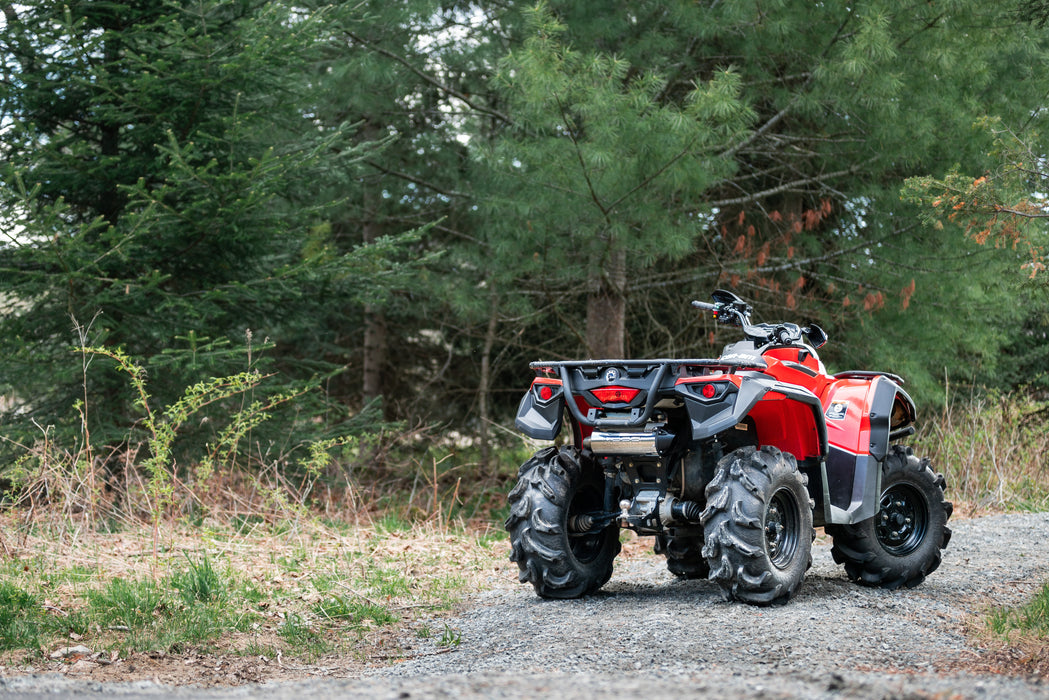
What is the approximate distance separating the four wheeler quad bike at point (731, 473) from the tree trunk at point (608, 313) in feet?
13.9

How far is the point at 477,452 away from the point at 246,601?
8.26 meters

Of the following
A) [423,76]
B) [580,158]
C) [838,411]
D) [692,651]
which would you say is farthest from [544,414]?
[423,76]

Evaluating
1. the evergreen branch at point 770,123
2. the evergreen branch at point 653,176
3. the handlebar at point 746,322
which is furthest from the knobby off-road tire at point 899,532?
the evergreen branch at point 770,123

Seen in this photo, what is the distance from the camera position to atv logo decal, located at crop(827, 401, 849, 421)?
583 centimetres

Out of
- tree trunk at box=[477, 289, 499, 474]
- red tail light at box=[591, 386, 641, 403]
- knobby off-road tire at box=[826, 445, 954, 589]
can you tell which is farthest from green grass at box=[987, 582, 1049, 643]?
tree trunk at box=[477, 289, 499, 474]

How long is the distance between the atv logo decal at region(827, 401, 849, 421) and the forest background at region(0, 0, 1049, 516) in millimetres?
1637

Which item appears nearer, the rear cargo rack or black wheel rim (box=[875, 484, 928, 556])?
the rear cargo rack

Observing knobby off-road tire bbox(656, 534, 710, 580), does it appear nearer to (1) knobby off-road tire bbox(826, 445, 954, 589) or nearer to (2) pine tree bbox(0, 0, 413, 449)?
(1) knobby off-road tire bbox(826, 445, 954, 589)

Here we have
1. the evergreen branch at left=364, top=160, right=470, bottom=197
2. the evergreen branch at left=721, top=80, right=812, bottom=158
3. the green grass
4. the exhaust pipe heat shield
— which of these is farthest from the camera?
the evergreen branch at left=364, top=160, right=470, bottom=197

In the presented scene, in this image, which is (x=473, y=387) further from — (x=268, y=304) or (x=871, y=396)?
(x=871, y=396)

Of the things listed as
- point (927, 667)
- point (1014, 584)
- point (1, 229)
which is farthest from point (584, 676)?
point (1, 229)

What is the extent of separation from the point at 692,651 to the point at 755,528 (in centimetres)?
90

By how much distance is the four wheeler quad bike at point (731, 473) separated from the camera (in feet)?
A: 16.2

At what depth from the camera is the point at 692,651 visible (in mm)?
4152
